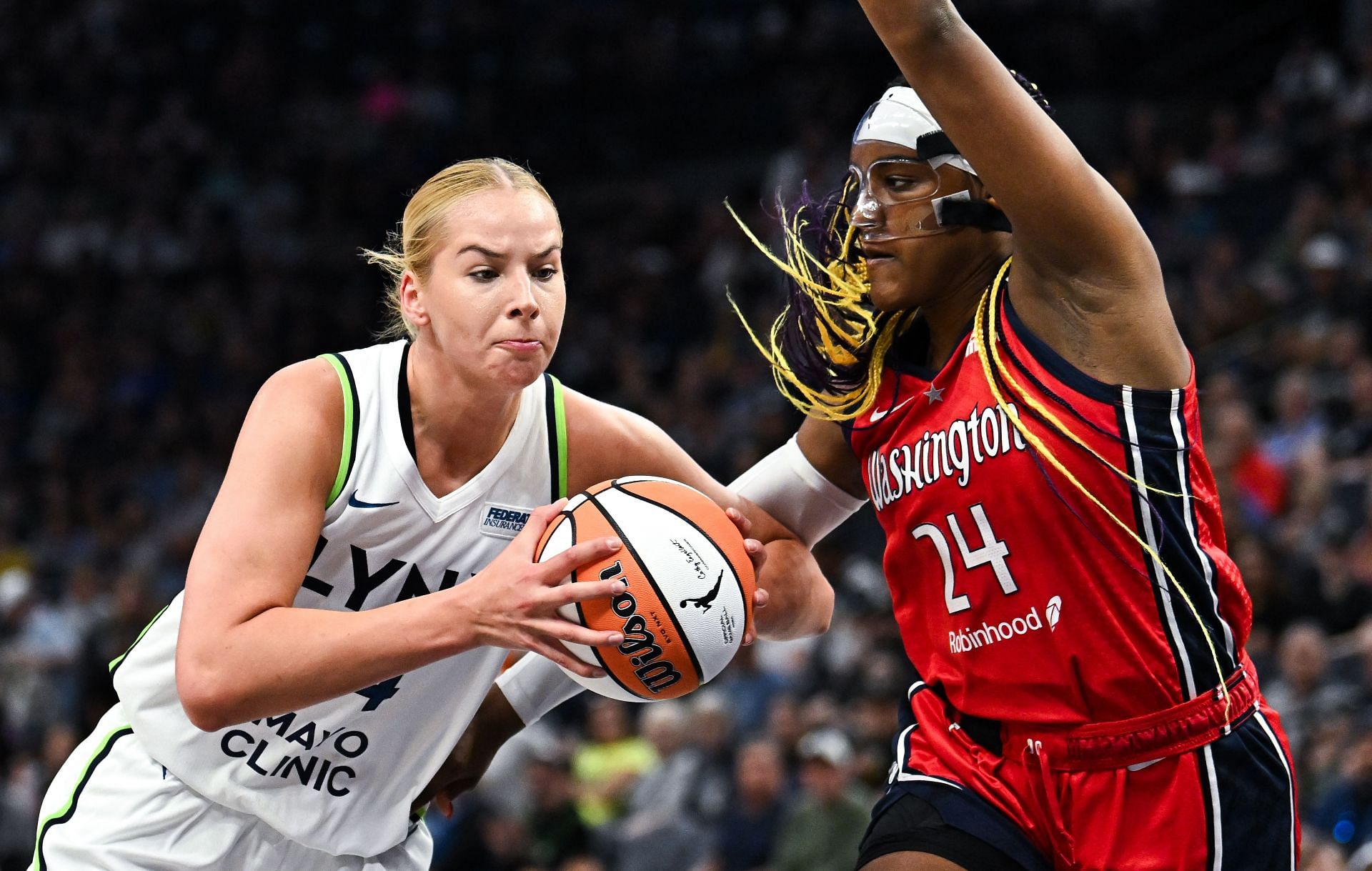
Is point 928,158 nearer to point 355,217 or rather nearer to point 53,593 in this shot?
point 53,593

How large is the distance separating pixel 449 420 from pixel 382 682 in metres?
0.58

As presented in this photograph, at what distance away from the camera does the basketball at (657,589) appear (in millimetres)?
2963

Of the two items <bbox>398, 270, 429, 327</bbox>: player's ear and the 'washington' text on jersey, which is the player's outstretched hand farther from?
<bbox>398, 270, 429, 327</bbox>: player's ear

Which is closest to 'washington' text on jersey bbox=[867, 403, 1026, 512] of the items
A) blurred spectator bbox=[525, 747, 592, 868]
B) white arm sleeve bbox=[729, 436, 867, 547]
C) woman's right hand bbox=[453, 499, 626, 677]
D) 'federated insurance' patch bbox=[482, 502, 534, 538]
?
white arm sleeve bbox=[729, 436, 867, 547]

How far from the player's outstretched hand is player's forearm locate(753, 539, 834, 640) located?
0.58ft

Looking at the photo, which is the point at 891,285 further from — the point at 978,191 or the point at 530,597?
the point at 530,597

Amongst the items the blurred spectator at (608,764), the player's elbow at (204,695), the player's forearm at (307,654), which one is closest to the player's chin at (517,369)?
the player's forearm at (307,654)

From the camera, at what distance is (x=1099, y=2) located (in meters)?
13.4

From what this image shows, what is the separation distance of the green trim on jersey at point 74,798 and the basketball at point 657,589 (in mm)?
1173

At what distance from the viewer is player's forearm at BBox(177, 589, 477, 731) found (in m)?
2.80

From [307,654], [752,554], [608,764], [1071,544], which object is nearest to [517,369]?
[752,554]

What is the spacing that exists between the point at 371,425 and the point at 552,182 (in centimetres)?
1306

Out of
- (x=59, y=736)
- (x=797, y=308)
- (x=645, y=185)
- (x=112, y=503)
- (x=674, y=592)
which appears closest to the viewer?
(x=674, y=592)

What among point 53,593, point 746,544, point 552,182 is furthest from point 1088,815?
point 552,182
